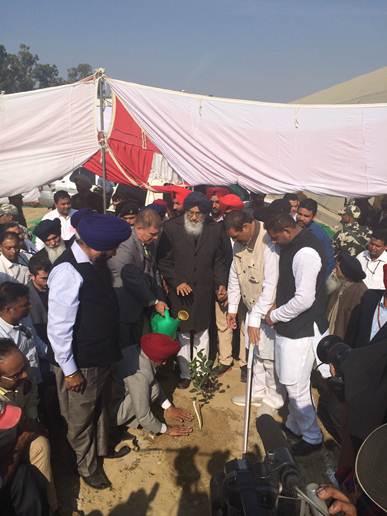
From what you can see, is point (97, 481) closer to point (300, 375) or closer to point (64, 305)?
point (64, 305)

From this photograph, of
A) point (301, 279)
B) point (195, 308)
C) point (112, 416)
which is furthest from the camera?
point (195, 308)

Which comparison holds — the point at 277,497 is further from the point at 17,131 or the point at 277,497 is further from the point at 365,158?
the point at 17,131

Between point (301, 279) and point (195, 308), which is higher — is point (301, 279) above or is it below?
above

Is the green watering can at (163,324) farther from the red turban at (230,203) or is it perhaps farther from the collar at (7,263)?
the red turban at (230,203)

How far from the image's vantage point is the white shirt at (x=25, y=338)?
2779mm

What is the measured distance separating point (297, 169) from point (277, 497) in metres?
2.91

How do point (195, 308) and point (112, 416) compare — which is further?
point (195, 308)

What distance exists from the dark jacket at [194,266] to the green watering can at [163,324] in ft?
1.73

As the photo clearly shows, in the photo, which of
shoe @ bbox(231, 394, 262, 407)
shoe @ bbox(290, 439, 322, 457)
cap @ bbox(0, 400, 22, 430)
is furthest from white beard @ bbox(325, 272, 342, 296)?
cap @ bbox(0, 400, 22, 430)

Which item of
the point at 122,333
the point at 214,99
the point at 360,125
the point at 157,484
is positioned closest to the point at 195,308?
the point at 122,333

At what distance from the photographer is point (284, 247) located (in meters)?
3.09

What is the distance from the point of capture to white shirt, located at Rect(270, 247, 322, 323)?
2889 mm

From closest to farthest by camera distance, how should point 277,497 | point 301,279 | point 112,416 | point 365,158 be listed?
point 277,497, point 301,279, point 112,416, point 365,158

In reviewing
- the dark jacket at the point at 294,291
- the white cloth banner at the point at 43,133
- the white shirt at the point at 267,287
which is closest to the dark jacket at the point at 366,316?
the dark jacket at the point at 294,291
